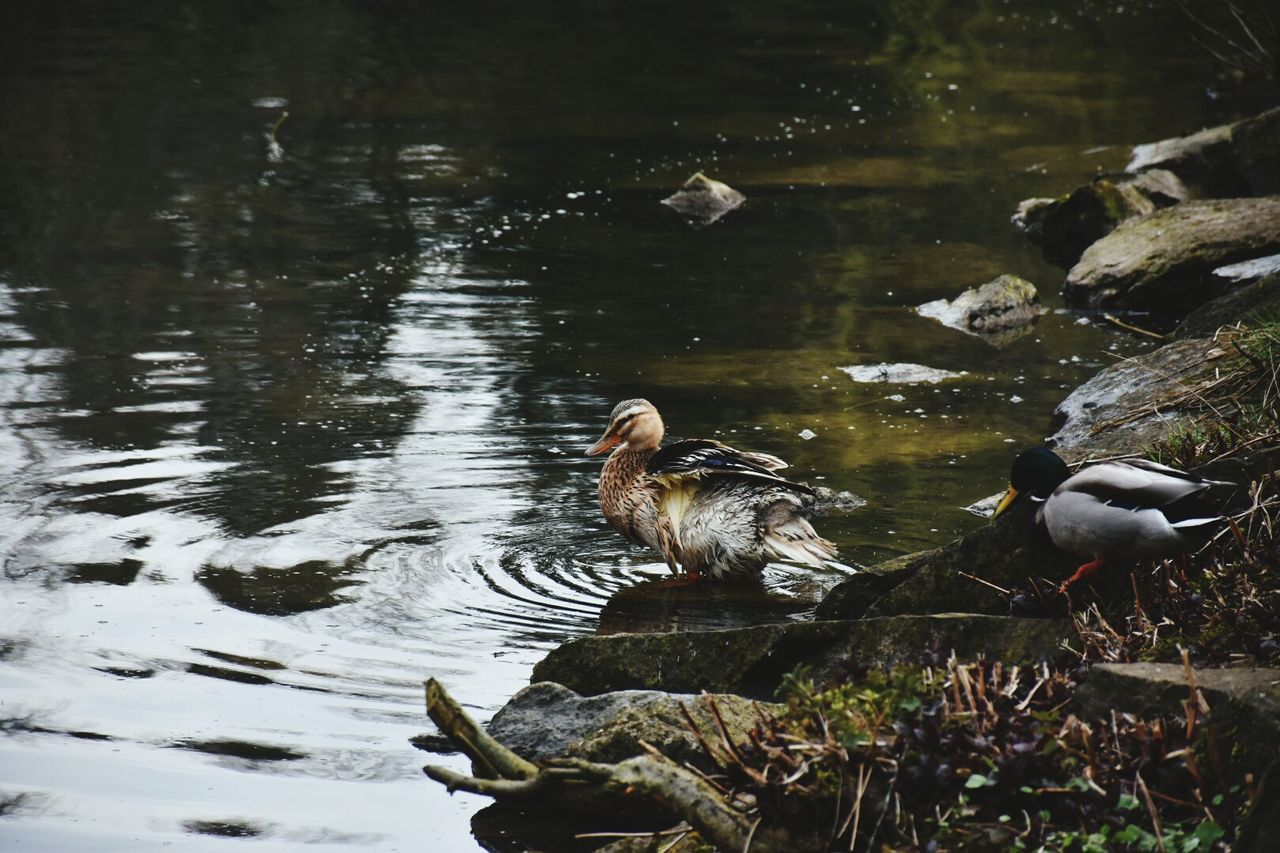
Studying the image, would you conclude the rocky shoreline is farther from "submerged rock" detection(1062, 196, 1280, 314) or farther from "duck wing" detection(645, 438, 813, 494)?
"submerged rock" detection(1062, 196, 1280, 314)

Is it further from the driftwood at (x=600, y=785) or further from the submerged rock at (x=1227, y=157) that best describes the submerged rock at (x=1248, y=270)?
the driftwood at (x=600, y=785)

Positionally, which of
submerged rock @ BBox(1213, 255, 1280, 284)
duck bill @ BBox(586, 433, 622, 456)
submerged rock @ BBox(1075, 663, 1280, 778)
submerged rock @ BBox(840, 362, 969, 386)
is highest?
submerged rock @ BBox(1075, 663, 1280, 778)

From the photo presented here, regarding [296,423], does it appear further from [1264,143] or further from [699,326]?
[1264,143]

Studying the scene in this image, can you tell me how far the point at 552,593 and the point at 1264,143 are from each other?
10.7 metres

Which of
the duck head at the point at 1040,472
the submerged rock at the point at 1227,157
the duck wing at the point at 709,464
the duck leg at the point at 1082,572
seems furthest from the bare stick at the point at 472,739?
the submerged rock at the point at 1227,157

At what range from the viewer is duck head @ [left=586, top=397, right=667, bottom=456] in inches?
321

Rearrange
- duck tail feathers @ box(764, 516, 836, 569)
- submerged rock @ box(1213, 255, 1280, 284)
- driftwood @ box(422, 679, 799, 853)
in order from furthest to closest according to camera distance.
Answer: submerged rock @ box(1213, 255, 1280, 284), duck tail feathers @ box(764, 516, 836, 569), driftwood @ box(422, 679, 799, 853)

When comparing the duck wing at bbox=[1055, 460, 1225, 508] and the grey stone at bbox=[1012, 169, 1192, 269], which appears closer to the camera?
the duck wing at bbox=[1055, 460, 1225, 508]

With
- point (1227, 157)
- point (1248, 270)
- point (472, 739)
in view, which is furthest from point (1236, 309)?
point (1227, 157)

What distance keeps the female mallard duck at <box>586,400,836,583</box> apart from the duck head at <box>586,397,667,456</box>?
161 millimetres

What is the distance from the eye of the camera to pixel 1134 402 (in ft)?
27.6

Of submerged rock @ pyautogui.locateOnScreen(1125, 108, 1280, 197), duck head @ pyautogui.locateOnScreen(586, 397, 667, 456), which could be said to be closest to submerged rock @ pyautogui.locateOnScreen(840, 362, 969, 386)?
duck head @ pyautogui.locateOnScreen(586, 397, 667, 456)

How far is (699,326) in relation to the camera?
1236cm

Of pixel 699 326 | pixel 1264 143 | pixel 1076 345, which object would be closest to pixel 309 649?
pixel 699 326
